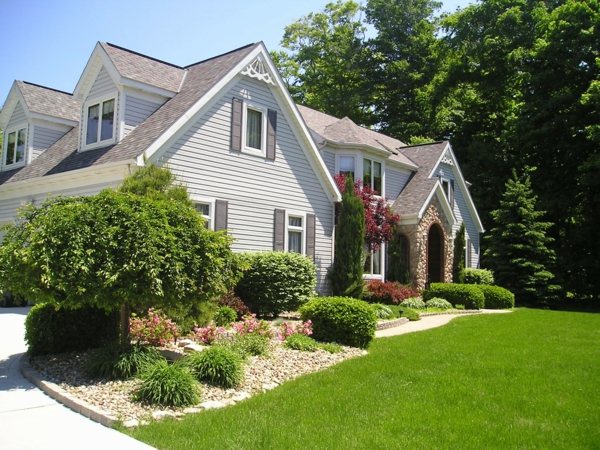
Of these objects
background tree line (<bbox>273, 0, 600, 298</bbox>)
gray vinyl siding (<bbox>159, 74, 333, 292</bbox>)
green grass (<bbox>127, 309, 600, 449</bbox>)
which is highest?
background tree line (<bbox>273, 0, 600, 298</bbox>)

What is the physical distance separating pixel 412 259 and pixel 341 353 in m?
13.9

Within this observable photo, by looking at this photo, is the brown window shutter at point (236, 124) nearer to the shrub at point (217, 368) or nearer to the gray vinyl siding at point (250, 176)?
the gray vinyl siding at point (250, 176)

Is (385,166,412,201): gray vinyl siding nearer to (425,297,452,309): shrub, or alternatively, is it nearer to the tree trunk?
(425,297,452,309): shrub

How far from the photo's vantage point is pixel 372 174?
22344 mm

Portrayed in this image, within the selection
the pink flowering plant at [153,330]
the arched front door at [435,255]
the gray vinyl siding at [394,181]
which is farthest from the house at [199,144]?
the arched front door at [435,255]

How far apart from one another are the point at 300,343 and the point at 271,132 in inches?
335

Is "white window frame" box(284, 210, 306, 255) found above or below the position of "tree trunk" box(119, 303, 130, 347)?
above

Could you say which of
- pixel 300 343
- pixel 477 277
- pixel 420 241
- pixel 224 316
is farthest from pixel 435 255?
pixel 300 343

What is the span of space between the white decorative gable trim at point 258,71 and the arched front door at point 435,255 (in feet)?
40.3

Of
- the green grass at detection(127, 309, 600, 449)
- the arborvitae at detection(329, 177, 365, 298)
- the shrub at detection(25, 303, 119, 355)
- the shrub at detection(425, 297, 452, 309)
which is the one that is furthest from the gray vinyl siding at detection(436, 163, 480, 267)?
the shrub at detection(25, 303, 119, 355)

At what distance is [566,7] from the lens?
28.1 meters

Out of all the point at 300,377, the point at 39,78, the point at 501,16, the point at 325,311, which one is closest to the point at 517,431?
the point at 300,377

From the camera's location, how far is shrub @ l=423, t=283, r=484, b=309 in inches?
802

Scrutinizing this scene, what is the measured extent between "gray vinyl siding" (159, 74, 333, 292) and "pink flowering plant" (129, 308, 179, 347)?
4.77 metres
